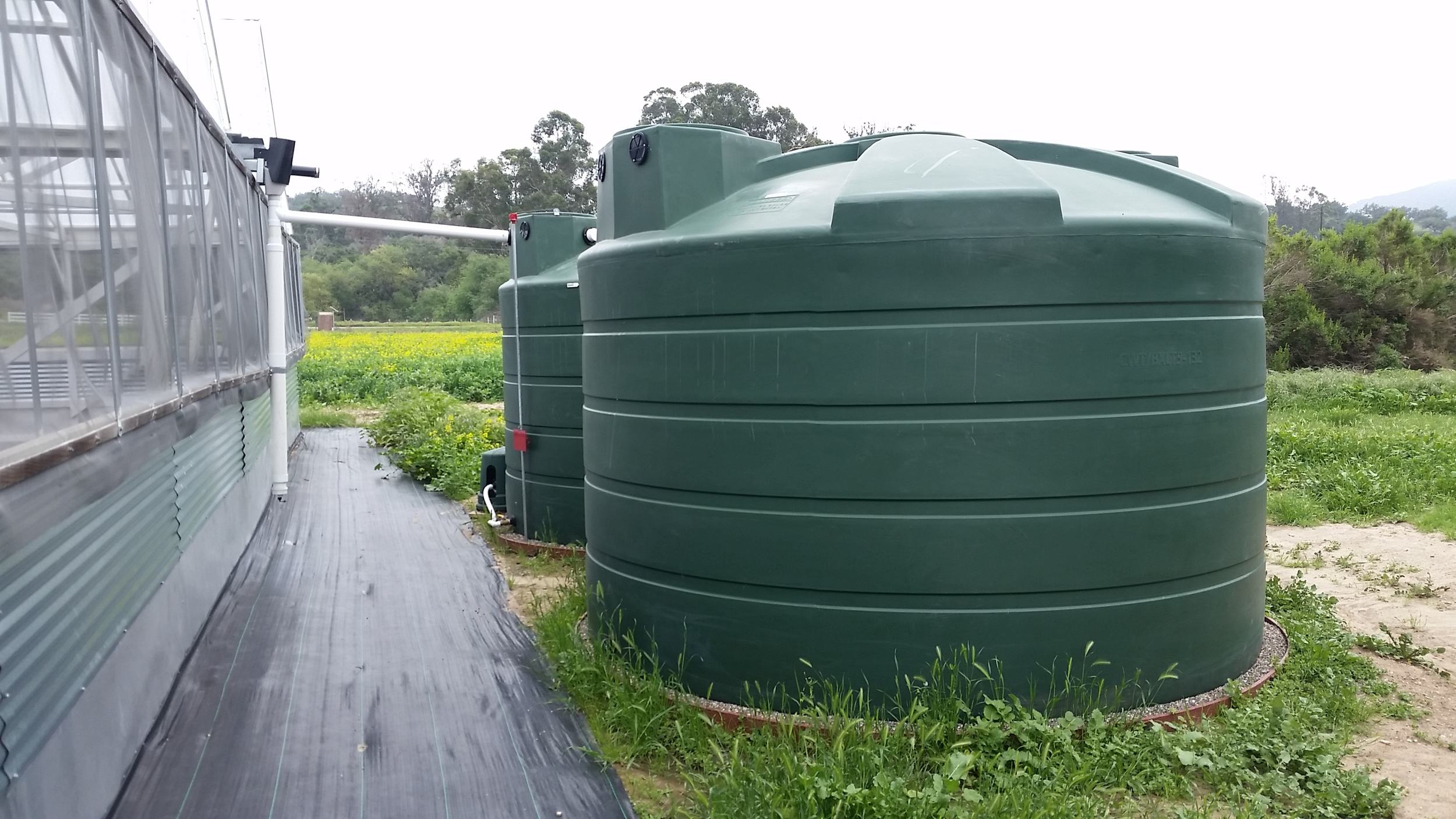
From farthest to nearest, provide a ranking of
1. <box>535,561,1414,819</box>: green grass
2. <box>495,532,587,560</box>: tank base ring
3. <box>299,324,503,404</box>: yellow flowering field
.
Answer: <box>299,324,503,404</box>: yellow flowering field < <box>495,532,587,560</box>: tank base ring < <box>535,561,1414,819</box>: green grass

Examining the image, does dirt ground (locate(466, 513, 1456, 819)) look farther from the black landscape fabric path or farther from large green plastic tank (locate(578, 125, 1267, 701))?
large green plastic tank (locate(578, 125, 1267, 701))

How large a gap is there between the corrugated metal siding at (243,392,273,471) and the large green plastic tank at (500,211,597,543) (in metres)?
1.61

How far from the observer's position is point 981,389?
329cm

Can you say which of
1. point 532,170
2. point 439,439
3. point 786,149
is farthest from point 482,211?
point 439,439

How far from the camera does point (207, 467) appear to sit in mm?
4965

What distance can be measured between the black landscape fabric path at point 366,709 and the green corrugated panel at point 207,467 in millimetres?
545

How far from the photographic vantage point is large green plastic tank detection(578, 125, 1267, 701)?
10.8 feet

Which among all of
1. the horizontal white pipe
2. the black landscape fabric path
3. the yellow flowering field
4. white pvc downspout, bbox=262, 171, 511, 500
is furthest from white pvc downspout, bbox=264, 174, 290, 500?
the yellow flowering field

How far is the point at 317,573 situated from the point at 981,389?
170 inches

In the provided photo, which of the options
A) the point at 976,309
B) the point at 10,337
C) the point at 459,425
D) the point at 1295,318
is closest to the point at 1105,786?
the point at 976,309

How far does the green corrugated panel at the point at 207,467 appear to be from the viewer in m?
4.27

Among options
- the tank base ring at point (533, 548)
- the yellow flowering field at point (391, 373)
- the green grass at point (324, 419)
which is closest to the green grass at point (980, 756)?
the tank base ring at point (533, 548)

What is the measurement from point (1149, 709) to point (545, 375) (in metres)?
4.12

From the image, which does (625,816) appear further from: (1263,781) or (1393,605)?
(1393,605)
